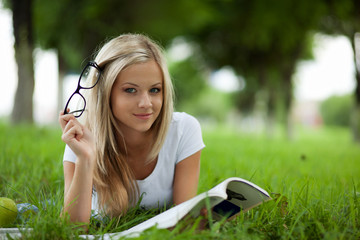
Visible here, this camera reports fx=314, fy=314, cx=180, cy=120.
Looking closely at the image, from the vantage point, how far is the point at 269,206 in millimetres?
1877

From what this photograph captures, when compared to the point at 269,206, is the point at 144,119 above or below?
above

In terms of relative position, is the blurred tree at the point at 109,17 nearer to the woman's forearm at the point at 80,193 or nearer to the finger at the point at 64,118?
the finger at the point at 64,118

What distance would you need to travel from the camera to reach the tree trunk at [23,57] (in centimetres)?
826

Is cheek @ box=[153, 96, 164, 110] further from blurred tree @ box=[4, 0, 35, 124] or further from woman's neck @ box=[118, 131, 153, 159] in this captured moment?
blurred tree @ box=[4, 0, 35, 124]

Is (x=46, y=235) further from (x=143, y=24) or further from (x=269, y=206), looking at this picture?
(x=143, y=24)

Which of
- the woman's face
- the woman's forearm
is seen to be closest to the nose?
the woman's face

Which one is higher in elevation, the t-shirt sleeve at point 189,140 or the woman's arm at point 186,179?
the t-shirt sleeve at point 189,140

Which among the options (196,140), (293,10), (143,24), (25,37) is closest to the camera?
(196,140)

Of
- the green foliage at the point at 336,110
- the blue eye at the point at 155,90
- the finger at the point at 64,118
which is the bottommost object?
the green foliage at the point at 336,110

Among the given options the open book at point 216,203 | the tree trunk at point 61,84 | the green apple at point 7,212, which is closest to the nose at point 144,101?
the open book at point 216,203

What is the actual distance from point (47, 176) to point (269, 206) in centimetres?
206

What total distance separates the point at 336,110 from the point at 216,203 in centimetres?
3238

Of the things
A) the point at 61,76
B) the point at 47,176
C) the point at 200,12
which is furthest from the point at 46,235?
the point at 61,76

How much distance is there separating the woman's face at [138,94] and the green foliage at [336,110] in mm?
29613
